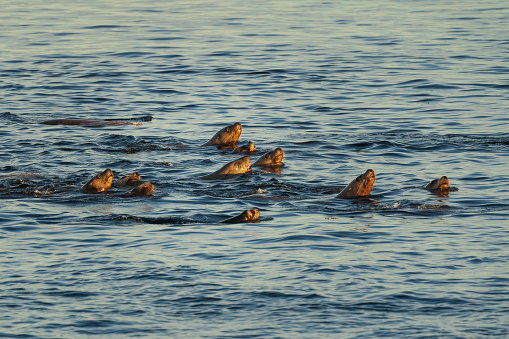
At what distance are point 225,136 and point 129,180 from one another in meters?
3.79

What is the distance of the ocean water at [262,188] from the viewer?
8305 millimetres

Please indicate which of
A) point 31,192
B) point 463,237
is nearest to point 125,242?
point 31,192

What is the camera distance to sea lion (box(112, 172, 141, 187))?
43.5ft

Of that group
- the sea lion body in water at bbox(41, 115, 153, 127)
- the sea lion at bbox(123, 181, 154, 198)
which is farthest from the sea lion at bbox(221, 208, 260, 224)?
the sea lion body in water at bbox(41, 115, 153, 127)

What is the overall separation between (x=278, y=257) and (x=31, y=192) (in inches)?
184

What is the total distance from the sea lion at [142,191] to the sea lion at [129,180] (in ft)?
2.06

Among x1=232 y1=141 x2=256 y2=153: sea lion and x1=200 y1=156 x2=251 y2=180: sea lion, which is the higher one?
x1=200 y1=156 x2=251 y2=180: sea lion

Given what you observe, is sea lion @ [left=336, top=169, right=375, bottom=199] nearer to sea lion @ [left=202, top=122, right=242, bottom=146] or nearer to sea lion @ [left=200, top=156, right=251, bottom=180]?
sea lion @ [left=200, top=156, right=251, bottom=180]

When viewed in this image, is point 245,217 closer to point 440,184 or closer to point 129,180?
point 129,180

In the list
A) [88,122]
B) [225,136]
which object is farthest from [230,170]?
[88,122]

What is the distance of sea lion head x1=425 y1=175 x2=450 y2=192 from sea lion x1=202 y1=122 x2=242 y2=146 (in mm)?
5086

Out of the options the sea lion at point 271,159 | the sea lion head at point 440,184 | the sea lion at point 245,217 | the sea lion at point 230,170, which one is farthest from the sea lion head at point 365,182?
the sea lion at point 271,159

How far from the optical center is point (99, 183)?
12.9 m

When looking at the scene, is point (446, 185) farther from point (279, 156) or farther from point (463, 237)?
point (279, 156)
